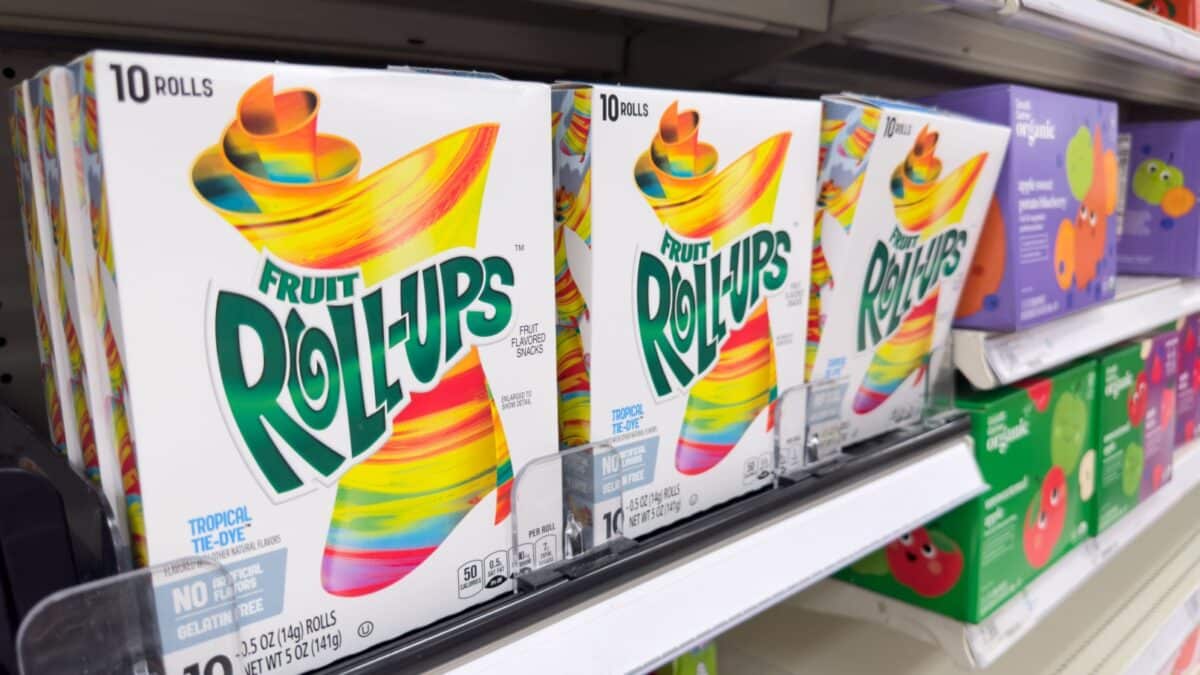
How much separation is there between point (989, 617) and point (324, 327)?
3.59 ft

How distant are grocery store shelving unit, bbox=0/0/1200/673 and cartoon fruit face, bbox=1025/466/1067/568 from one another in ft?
0.19

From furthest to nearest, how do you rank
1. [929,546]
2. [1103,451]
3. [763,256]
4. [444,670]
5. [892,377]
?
[1103,451], [929,546], [892,377], [763,256], [444,670]

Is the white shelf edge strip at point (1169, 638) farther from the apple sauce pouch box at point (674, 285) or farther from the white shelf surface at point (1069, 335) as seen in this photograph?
the apple sauce pouch box at point (674, 285)

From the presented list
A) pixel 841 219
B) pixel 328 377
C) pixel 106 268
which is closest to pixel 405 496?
pixel 328 377

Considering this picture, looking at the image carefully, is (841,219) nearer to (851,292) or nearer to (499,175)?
(851,292)

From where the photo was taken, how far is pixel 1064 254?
117 cm

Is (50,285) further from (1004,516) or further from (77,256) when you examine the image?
(1004,516)

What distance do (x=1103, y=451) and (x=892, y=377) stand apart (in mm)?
749

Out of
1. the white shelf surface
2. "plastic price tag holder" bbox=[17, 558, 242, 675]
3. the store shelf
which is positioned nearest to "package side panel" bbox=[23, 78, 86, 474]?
"plastic price tag holder" bbox=[17, 558, 242, 675]

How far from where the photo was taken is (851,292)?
842 millimetres

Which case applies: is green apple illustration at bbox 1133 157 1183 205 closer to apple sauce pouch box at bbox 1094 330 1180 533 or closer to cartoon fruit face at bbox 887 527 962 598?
apple sauce pouch box at bbox 1094 330 1180 533

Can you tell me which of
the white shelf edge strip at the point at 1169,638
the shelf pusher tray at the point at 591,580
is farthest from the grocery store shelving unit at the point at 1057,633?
the shelf pusher tray at the point at 591,580

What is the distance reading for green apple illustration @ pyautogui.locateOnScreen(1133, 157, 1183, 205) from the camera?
168 centimetres

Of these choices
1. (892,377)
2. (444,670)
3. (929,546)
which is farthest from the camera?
(929,546)
